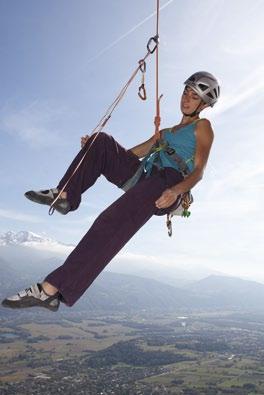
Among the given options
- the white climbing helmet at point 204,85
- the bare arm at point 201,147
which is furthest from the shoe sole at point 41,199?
the white climbing helmet at point 204,85

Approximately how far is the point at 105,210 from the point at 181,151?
4.14ft

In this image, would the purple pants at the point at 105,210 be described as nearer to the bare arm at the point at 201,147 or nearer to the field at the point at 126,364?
the bare arm at the point at 201,147

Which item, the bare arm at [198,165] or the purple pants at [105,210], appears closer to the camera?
the purple pants at [105,210]

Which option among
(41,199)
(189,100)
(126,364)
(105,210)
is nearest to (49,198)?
(41,199)

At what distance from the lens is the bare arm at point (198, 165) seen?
4.02 m

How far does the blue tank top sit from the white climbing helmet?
35cm

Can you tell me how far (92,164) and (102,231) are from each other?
1.04m

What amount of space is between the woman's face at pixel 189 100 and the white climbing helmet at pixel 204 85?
0.10 metres

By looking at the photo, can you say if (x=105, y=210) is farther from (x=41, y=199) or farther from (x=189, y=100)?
(x=189, y=100)

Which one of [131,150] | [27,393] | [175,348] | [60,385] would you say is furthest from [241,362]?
[131,150]

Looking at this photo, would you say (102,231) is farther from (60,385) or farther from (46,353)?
(46,353)

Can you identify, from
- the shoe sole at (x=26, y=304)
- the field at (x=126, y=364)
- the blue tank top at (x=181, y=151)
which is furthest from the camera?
the field at (x=126, y=364)

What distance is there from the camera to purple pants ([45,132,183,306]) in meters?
3.67

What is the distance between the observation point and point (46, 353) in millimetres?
152250
